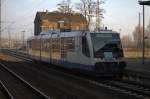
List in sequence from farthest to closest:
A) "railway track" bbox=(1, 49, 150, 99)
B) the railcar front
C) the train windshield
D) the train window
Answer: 1. the train window
2. the train windshield
3. the railcar front
4. "railway track" bbox=(1, 49, 150, 99)

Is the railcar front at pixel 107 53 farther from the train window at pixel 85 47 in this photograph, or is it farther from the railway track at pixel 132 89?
the railway track at pixel 132 89

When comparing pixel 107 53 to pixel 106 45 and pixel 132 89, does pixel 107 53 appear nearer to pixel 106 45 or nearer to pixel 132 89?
pixel 106 45

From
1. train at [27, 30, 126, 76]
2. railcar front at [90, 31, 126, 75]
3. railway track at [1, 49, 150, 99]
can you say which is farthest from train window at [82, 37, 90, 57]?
railway track at [1, 49, 150, 99]

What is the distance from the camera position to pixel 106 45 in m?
23.4

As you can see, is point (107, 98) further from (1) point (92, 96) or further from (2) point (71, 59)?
(2) point (71, 59)

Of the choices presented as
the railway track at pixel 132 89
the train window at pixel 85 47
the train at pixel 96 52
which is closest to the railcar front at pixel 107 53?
the train at pixel 96 52

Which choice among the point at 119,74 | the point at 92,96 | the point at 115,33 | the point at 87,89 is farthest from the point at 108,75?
the point at 92,96

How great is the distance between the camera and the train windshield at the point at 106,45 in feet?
76.0

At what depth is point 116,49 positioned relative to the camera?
23562 millimetres

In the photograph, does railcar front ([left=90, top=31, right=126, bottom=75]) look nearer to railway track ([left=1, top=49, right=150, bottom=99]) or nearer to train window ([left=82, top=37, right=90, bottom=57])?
train window ([left=82, top=37, right=90, bottom=57])

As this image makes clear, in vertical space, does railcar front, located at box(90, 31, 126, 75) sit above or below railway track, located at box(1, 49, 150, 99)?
above

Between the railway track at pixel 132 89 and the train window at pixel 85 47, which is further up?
the train window at pixel 85 47

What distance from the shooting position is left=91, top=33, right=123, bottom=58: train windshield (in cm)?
2316

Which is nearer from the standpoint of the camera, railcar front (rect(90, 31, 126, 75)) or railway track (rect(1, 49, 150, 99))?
railway track (rect(1, 49, 150, 99))
